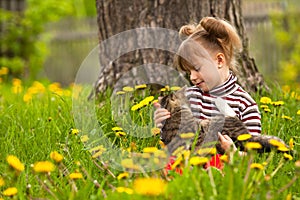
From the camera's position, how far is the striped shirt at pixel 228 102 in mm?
2870

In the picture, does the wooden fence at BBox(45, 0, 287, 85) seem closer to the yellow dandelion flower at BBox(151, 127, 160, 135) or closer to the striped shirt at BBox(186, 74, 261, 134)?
the striped shirt at BBox(186, 74, 261, 134)

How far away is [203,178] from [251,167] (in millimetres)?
170

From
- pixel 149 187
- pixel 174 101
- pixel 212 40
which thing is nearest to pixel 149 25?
pixel 212 40

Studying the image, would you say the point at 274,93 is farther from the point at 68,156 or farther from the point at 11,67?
the point at 11,67

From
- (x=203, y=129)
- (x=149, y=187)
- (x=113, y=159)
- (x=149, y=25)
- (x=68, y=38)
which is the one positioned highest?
(x=149, y=25)

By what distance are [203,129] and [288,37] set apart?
703 centimetres

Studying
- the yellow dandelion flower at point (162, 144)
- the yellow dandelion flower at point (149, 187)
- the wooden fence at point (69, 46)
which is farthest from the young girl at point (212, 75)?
the wooden fence at point (69, 46)

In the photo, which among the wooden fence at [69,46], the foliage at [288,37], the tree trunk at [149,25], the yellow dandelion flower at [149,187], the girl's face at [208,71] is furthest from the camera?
the wooden fence at [69,46]

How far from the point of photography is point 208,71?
283cm

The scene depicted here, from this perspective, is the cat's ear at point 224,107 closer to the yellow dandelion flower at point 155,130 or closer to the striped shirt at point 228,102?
the striped shirt at point 228,102

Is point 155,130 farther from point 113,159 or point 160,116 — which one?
point 113,159

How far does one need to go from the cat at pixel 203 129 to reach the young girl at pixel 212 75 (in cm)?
5

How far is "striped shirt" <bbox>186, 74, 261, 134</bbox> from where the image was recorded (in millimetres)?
2870

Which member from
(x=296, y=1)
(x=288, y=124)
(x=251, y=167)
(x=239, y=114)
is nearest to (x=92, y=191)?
(x=251, y=167)
